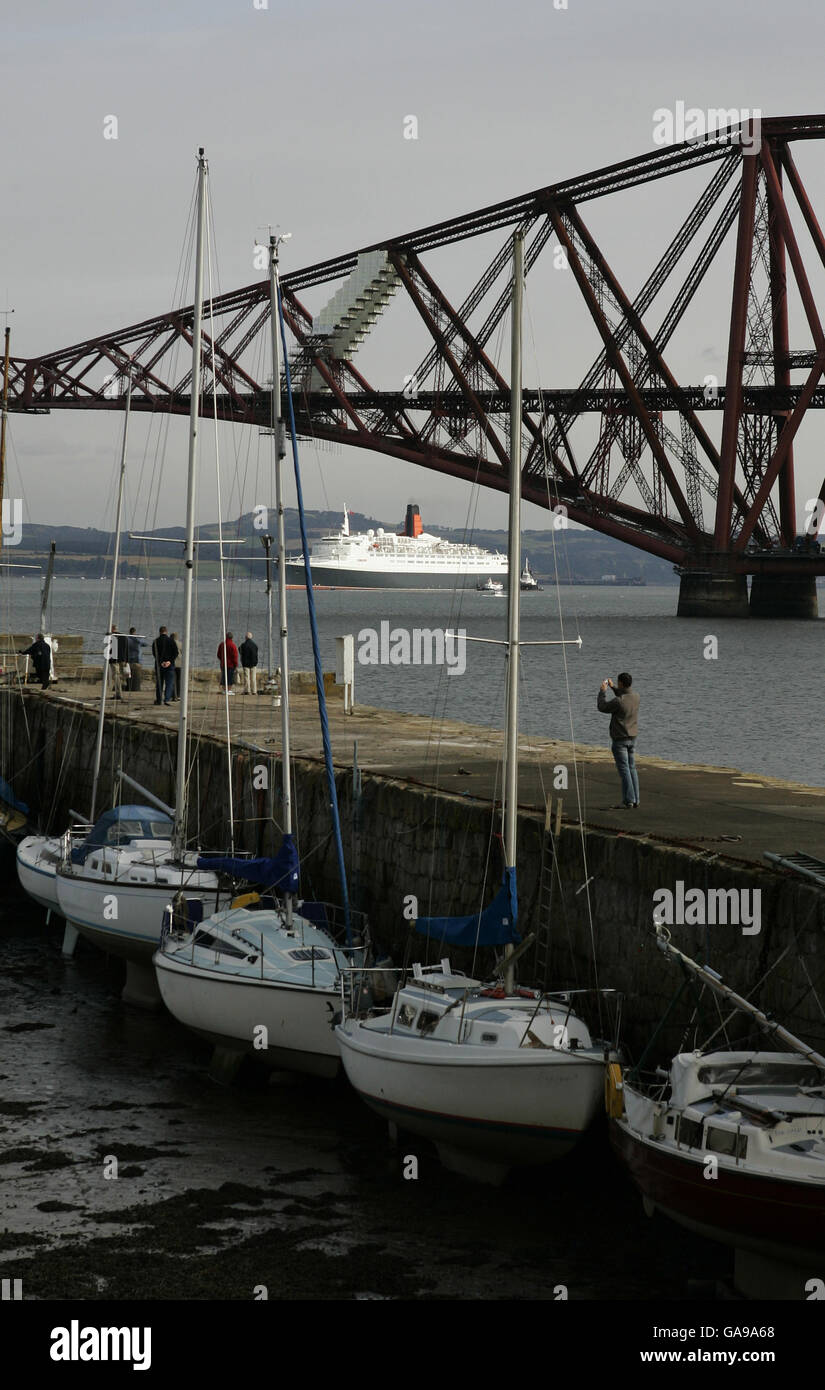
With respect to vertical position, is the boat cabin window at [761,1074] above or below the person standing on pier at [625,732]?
below

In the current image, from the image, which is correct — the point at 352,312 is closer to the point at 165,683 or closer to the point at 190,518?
the point at 165,683

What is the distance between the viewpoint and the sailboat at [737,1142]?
9078 millimetres

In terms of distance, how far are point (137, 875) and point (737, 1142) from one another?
924 cm

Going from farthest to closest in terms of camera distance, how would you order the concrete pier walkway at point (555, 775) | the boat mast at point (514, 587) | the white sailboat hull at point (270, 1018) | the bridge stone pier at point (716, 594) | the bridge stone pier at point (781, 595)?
the bridge stone pier at point (781, 595)
the bridge stone pier at point (716, 594)
the concrete pier walkway at point (555, 775)
the white sailboat hull at point (270, 1018)
the boat mast at point (514, 587)

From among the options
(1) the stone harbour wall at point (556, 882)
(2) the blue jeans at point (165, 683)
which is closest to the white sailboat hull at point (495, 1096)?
(1) the stone harbour wall at point (556, 882)

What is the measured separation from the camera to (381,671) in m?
66.6

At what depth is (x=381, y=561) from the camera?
550ft

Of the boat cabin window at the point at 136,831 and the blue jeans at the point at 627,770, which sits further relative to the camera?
the boat cabin window at the point at 136,831

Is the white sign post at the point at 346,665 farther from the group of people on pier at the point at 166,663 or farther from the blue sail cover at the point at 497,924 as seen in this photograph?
the blue sail cover at the point at 497,924

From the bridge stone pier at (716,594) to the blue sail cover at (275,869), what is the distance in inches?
2492

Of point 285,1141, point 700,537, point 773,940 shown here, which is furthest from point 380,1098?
point 700,537

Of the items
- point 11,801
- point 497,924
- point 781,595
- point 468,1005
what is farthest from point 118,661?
point 781,595

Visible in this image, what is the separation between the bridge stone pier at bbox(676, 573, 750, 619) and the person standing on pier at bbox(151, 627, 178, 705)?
53.5m

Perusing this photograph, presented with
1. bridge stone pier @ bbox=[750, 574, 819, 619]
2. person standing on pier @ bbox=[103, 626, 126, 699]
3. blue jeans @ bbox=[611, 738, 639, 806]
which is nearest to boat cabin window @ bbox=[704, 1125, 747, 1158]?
blue jeans @ bbox=[611, 738, 639, 806]
